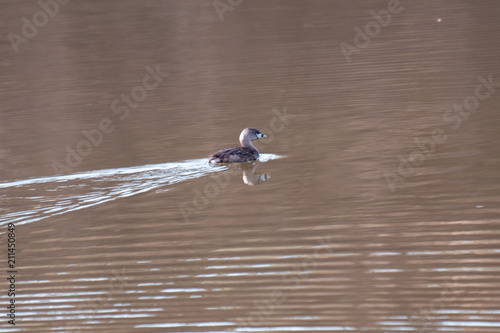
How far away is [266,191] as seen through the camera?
1086 cm

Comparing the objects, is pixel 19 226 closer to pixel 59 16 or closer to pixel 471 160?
pixel 471 160

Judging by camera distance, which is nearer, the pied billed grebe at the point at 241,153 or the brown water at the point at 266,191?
the brown water at the point at 266,191

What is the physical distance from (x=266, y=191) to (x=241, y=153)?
1776 mm

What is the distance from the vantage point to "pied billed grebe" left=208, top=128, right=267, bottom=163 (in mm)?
12281

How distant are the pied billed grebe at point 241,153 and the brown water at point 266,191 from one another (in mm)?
181

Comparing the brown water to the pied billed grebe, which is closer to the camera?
the brown water

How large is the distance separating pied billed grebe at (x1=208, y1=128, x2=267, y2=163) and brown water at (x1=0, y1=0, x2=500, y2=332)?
18cm

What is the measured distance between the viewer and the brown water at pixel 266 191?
23.9 feet

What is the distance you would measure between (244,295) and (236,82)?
1232 cm

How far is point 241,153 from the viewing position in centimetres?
1254

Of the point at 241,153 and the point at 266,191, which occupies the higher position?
the point at 241,153

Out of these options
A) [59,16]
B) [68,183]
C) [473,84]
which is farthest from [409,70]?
[59,16]

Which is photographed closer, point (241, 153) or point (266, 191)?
point (266, 191)

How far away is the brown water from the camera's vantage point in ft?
23.9
